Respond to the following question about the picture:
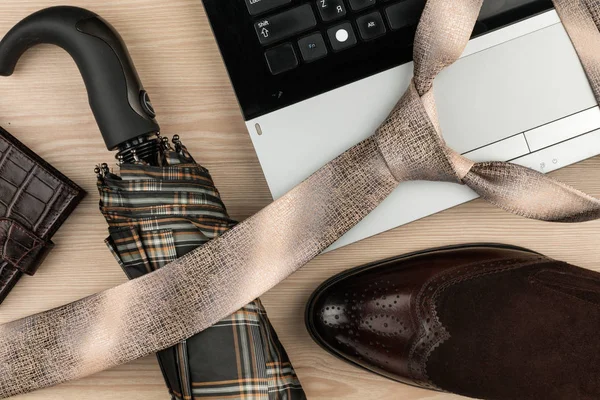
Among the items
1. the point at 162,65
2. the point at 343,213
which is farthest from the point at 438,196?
the point at 162,65

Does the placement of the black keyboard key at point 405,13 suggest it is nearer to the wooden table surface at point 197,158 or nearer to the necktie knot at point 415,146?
the necktie knot at point 415,146

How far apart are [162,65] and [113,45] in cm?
6

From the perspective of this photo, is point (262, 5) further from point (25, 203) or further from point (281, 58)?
point (25, 203)

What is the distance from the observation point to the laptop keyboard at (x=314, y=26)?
45 centimetres

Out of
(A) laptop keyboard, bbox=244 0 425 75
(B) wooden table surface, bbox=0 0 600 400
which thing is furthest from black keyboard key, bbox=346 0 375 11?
(B) wooden table surface, bbox=0 0 600 400

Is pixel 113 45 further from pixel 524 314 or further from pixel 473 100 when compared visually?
pixel 524 314

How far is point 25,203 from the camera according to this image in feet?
1.61

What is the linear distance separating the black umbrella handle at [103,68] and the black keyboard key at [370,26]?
188 millimetres

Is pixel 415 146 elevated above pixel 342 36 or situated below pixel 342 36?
below

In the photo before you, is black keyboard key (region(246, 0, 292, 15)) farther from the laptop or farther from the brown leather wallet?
the brown leather wallet

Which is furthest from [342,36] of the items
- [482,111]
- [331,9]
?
[482,111]

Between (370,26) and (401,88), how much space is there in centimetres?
6

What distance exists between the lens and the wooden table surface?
509 millimetres

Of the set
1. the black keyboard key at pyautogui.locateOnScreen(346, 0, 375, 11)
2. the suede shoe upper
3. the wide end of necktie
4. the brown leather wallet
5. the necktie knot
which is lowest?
the suede shoe upper
